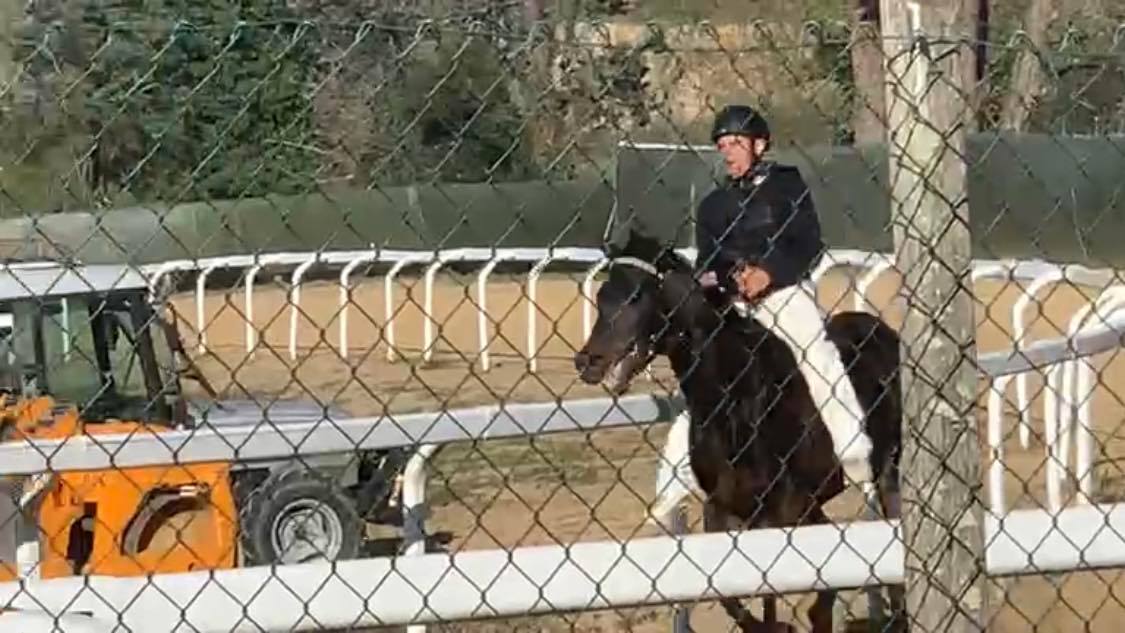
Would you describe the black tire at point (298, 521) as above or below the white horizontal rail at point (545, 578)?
below

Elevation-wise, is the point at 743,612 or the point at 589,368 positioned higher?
the point at 589,368

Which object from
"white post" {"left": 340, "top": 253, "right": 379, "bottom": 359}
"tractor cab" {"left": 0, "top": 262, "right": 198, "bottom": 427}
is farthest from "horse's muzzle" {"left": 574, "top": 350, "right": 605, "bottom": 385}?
"white post" {"left": 340, "top": 253, "right": 379, "bottom": 359}

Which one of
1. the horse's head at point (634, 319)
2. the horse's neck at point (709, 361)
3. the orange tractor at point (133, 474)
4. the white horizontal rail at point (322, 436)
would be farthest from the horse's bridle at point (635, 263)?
the orange tractor at point (133, 474)

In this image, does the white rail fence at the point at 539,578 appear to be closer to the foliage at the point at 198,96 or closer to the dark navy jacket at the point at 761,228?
the foliage at the point at 198,96

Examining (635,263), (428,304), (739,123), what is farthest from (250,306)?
(635,263)

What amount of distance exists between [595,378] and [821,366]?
909 millimetres

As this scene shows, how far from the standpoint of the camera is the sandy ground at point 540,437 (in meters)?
6.84

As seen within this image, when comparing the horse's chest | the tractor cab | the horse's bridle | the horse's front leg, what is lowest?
the horse's front leg

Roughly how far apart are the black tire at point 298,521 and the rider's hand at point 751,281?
2.06 m

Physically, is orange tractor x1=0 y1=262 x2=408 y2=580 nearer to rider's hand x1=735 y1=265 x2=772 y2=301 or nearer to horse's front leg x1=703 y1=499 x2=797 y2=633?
horse's front leg x1=703 y1=499 x2=797 y2=633

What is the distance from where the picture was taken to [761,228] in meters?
6.07

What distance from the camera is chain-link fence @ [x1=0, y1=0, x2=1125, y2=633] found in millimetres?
3318

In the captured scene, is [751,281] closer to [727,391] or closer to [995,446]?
[727,391]

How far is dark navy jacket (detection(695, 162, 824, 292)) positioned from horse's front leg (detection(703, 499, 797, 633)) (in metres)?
0.81
